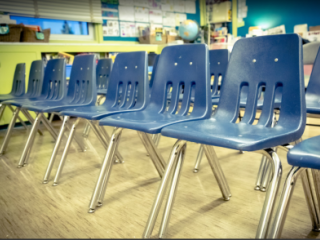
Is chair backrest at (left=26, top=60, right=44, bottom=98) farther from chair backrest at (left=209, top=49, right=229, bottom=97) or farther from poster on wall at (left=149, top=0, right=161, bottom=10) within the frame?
poster on wall at (left=149, top=0, right=161, bottom=10)

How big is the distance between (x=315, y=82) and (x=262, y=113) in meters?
0.59

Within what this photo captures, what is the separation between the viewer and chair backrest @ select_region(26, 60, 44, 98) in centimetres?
323

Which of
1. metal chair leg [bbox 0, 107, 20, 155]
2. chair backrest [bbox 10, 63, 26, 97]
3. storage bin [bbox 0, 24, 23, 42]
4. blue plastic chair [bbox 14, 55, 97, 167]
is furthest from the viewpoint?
storage bin [bbox 0, 24, 23, 42]

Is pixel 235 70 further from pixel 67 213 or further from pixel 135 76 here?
pixel 67 213

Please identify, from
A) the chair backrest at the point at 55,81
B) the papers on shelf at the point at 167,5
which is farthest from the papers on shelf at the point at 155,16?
the chair backrest at the point at 55,81

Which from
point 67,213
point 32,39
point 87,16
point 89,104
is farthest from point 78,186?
point 87,16

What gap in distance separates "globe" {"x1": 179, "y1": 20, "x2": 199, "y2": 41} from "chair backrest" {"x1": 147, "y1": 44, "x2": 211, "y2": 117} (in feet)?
13.8

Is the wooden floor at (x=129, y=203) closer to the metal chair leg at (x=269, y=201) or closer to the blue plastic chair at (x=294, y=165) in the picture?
the metal chair leg at (x=269, y=201)

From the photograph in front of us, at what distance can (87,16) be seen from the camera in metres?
5.11

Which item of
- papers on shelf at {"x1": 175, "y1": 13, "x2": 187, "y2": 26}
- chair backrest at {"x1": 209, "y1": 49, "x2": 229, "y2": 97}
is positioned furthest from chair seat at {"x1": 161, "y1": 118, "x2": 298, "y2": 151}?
papers on shelf at {"x1": 175, "y1": 13, "x2": 187, "y2": 26}

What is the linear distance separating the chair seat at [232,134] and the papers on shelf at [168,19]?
5.18 metres

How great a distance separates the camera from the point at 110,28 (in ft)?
18.0

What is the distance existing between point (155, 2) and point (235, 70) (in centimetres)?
496

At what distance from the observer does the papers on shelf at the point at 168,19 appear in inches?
242
